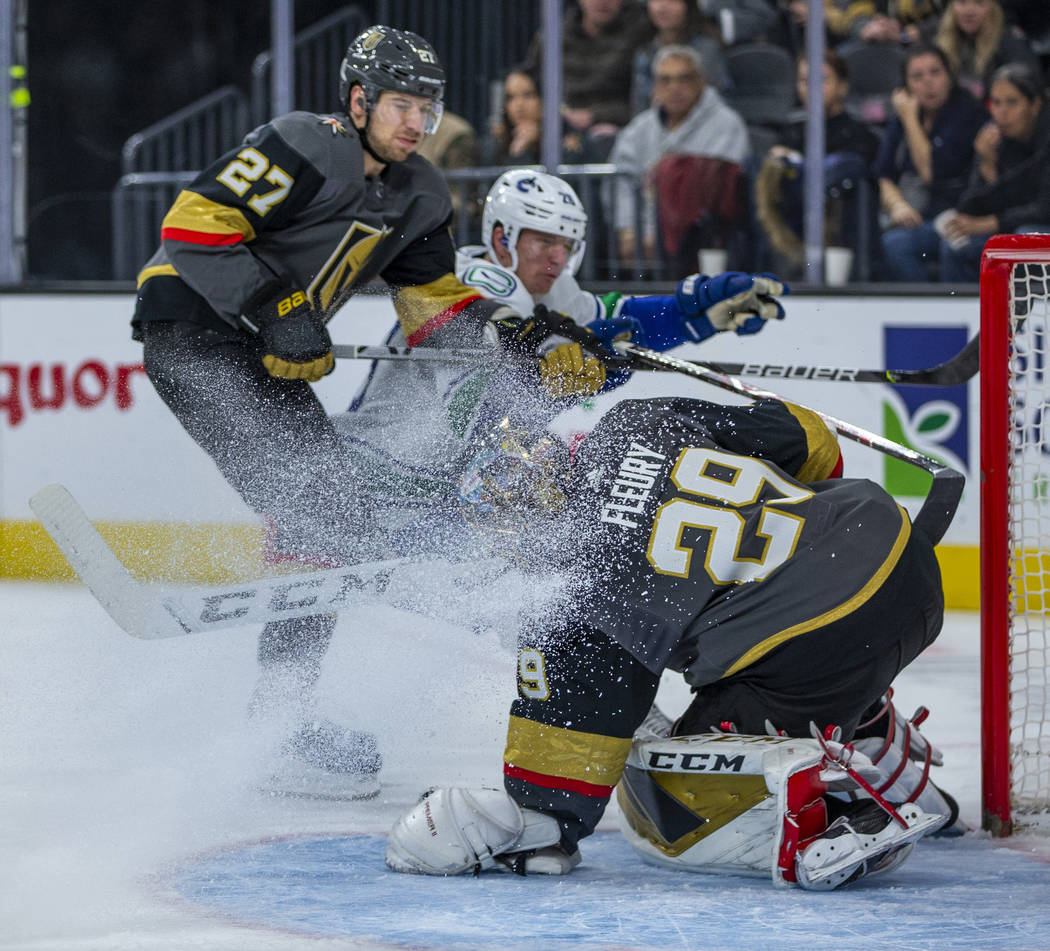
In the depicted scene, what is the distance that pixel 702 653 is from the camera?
1.98 m

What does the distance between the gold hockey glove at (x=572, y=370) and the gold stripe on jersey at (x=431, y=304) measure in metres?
0.43

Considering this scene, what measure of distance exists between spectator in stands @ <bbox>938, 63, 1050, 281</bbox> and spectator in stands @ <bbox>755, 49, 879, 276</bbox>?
0.26m

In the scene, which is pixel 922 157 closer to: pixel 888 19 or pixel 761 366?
pixel 888 19

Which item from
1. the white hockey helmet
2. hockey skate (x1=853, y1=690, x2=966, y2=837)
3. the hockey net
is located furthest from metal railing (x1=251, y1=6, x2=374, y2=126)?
hockey skate (x1=853, y1=690, x2=966, y2=837)

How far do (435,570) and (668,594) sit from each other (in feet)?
1.74

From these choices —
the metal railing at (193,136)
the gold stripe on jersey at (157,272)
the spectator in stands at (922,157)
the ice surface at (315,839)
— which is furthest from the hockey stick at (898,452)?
the metal railing at (193,136)

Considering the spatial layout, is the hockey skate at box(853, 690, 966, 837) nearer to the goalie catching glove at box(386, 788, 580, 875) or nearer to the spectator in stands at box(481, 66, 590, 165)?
the goalie catching glove at box(386, 788, 580, 875)

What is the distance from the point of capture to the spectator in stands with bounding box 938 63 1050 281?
4.55 metres

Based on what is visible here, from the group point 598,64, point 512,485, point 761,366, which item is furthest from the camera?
point 598,64

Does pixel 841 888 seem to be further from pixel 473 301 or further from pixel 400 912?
pixel 473 301

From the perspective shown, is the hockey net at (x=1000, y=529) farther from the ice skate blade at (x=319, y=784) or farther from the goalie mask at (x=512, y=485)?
the ice skate blade at (x=319, y=784)

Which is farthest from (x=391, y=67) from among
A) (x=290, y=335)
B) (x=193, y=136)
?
(x=193, y=136)

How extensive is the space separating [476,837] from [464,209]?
10.5 ft

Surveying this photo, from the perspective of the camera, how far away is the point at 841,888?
2.03m
